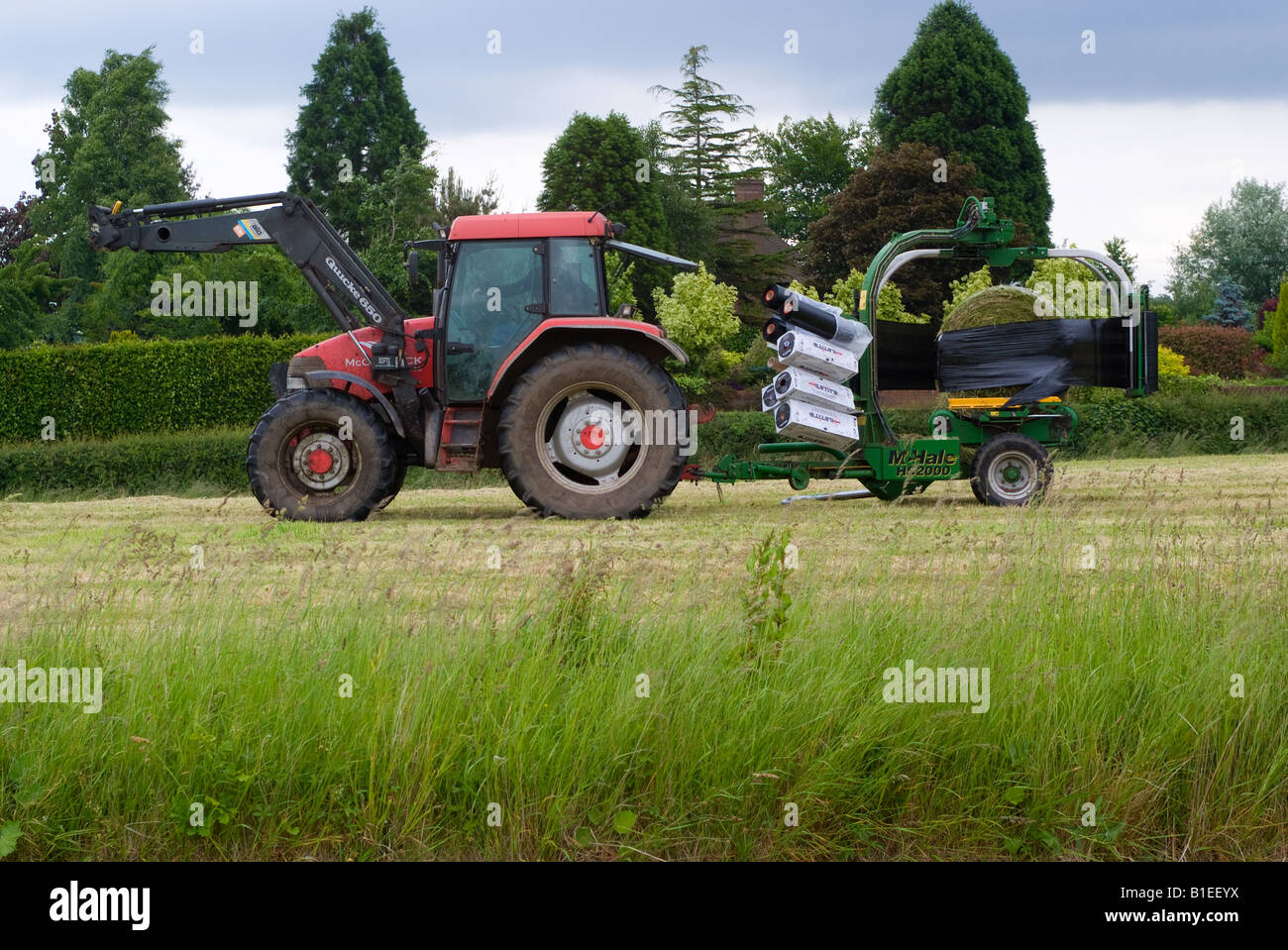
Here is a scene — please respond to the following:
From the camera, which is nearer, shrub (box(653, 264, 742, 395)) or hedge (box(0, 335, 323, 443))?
hedge (box(0, 335, 323, 443))

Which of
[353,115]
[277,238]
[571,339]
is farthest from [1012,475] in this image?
[353,115]

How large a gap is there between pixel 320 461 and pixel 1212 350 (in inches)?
1309

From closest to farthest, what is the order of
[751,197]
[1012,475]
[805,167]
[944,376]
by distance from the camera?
[1012,475], [944,376], [751,197], [805,167]

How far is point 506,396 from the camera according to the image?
10773 mm

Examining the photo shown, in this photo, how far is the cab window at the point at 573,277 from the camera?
10.7 m

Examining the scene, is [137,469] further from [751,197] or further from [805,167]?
[805,167]

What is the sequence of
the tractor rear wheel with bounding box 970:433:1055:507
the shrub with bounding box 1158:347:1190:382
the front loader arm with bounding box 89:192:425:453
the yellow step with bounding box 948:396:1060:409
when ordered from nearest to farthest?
the front loader arm with bounding box 89:192:425:453, the tractor rear wheel with bounding box 970:433:1055:507, the yellow step with bounding box 948:396:1060:409, the shrub with bounding box 1158:347:1190:382

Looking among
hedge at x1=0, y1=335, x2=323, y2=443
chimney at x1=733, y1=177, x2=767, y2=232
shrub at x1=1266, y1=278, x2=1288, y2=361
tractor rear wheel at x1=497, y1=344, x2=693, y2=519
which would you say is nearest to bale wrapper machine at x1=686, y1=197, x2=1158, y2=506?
tractor rear wheel at x1=497, y1=344, x2=693, y2=519

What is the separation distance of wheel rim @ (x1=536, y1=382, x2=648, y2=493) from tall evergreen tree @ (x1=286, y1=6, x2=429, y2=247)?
124 ft

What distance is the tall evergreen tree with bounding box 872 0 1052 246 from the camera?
138ft

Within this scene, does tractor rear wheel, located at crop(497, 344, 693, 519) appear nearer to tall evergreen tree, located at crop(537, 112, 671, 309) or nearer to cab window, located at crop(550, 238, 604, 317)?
cab window, located at crop(550, 238, 604, 317)

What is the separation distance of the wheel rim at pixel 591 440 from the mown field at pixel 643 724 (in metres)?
6.02
